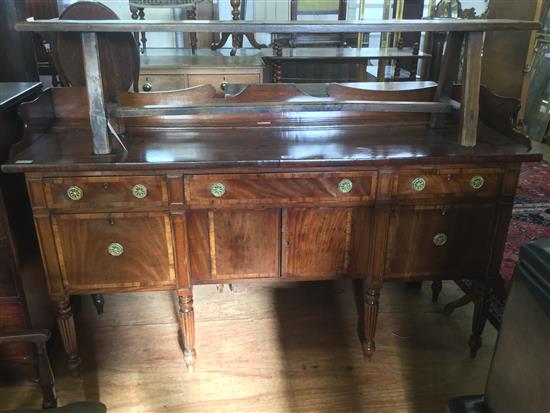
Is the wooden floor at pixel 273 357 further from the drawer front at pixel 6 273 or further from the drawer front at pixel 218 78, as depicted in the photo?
the drawer front at pixel 218 78

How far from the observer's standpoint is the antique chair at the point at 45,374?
49.3 inches

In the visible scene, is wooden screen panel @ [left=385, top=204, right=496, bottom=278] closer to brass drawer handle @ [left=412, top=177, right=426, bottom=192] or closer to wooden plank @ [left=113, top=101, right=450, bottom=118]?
brass drawer handle @ [left=412, top=177, right=426, bottom=192]

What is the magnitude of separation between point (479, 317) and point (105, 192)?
1.45 m

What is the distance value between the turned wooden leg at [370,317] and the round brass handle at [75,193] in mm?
1030

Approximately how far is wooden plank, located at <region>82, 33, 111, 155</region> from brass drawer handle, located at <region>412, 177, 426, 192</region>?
993 millimetres

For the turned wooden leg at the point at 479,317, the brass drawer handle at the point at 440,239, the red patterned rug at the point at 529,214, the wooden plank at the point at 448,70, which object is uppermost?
the wooden plank at the point at 448,70

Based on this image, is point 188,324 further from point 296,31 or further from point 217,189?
point 296,31

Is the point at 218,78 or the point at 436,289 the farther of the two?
the point at 218,78

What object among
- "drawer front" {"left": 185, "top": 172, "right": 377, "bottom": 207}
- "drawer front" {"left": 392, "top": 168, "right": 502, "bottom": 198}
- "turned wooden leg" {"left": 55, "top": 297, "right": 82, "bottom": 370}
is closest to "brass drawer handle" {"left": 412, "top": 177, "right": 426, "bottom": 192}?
"drawer front" {"left": 392, "top": 168, "right": 502, "bottom": 198}

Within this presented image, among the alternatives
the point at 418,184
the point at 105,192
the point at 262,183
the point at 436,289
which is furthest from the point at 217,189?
the point at 436,289

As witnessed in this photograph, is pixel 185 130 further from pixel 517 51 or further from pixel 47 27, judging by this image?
pixel 517 51

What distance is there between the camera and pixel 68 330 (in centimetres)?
186

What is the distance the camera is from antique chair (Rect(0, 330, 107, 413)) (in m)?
1.25

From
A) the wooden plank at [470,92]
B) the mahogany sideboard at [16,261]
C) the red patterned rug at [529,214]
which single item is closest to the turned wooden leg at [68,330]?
the mahogany sideboard at [16,261]
